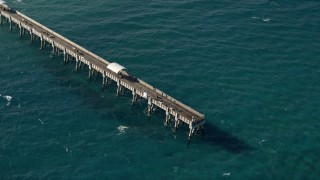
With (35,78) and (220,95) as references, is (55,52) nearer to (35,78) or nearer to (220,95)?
(35,78)

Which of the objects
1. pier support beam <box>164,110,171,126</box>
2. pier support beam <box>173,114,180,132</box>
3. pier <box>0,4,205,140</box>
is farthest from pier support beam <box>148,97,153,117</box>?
Answer: pier support beam <box>173,114,180,132</box>

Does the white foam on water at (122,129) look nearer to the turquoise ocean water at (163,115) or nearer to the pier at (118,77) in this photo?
the turquoise ocean water at (163,115)

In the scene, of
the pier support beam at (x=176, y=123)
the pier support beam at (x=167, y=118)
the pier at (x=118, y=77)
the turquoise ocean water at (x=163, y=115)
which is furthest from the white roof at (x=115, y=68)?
the pier support beam at (x=176, y=123)

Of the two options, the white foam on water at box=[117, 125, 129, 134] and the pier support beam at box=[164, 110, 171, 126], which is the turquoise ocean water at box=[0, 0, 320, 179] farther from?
the pier support beam at box=[164, 110, 171, 126]

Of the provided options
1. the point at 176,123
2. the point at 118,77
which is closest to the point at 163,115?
the point at 176,123

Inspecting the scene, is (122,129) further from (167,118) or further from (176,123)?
(176,123)

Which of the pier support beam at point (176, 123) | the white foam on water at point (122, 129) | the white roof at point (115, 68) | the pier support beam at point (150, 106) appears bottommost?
the white foam on water at point (122, 129)

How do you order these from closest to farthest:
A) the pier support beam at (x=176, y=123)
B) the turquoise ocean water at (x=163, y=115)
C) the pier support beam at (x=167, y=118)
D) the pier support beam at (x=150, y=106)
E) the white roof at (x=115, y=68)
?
the turquoise ocean water at (x=163, y=115) < the pier support beam at (x=176, y=123) < the pier support beam at (x=167, y=118) < the pier support beam at (x=150, y=106) < the white roof at (x=115, y=68)
